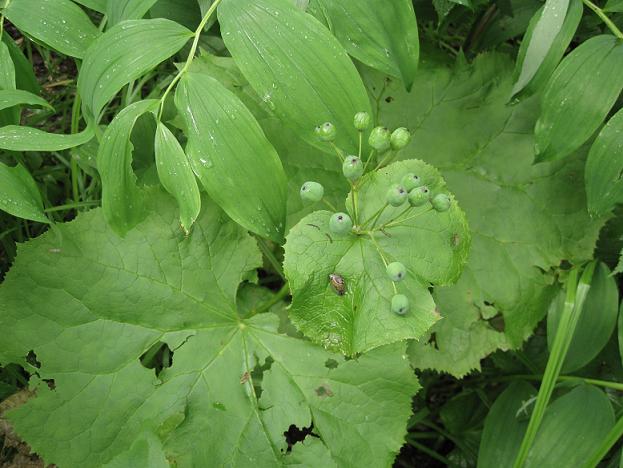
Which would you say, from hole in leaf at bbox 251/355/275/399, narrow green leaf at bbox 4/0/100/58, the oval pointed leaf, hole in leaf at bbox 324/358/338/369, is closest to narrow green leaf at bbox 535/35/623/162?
the oval pointed leaf

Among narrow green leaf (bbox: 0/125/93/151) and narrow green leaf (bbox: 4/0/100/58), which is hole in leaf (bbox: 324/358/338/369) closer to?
narrow green leaf (bbox: 0/125/93/151)

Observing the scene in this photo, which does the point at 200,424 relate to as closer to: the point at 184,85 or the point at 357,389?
the point at 357,389

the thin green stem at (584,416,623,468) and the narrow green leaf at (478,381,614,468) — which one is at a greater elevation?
the thin green stem at (584,416,623,468)

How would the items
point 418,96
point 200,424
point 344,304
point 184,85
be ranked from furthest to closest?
point 418,96
point 200,424
point 344,304
point 184,85

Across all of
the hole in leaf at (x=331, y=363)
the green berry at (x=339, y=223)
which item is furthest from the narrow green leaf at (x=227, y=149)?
the hole in leaf at (x=331, y=363)

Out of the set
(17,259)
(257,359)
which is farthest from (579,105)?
(17,259)

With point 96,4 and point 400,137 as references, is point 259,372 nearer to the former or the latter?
point 400,137

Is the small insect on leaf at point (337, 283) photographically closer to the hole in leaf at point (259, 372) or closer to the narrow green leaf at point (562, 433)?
the hole in leaf at point (259, 372)
